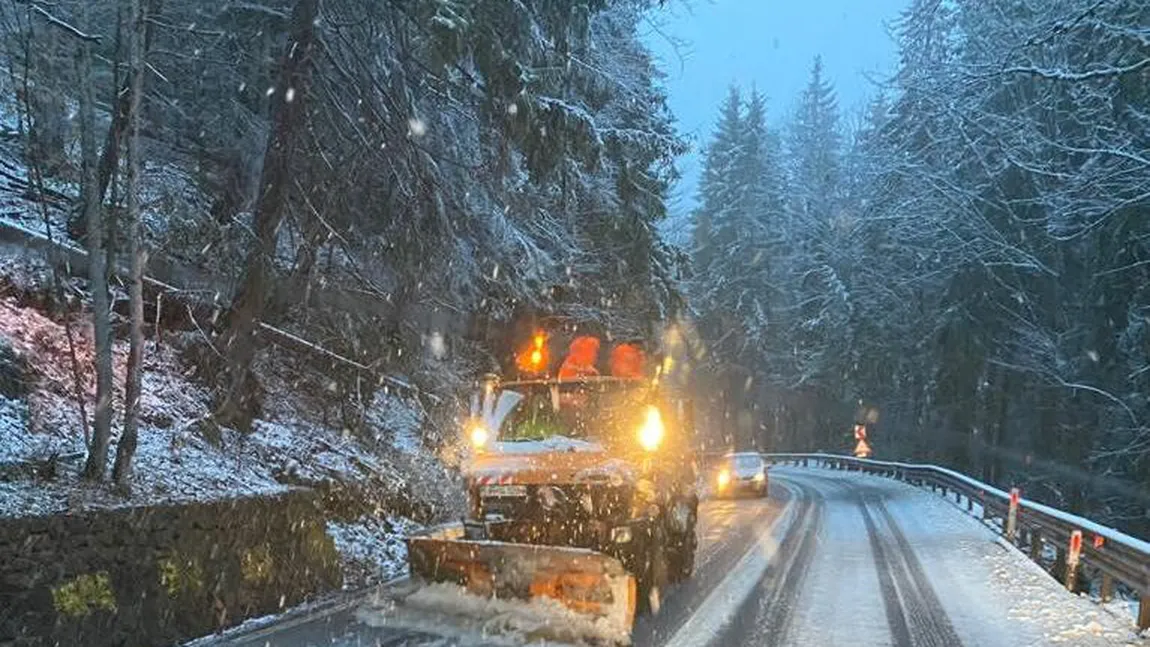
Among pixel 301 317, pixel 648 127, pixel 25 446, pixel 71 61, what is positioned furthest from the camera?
pixel 648 127

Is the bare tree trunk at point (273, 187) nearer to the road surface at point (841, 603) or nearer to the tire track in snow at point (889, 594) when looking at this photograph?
the road surface at point (841, 603)

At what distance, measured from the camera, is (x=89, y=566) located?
7.42m


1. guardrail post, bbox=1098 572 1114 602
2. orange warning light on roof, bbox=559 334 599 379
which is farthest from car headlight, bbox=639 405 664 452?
guardrail post, bbox=1098 572 1114 602

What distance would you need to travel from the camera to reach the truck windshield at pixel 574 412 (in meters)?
10.0

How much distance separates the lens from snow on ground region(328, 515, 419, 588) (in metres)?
11.1

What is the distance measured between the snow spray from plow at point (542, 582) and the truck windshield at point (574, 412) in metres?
1.53

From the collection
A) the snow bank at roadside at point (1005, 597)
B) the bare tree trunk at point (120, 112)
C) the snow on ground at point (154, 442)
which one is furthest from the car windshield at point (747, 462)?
the bare tree trunk at point (120, 112)

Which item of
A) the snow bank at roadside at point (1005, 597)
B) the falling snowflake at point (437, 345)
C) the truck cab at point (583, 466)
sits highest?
the falling snowflake at point (437, 345)

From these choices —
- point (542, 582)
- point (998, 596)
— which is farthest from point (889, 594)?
point (542, 582)

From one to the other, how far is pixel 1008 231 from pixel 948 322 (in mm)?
4062

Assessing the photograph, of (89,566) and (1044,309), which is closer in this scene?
(89,566)

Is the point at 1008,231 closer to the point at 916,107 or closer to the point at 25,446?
the point at 916,107

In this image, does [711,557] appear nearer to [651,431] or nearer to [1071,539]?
[651,431]

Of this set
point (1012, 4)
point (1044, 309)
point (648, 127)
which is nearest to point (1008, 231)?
point (1044, 309)
